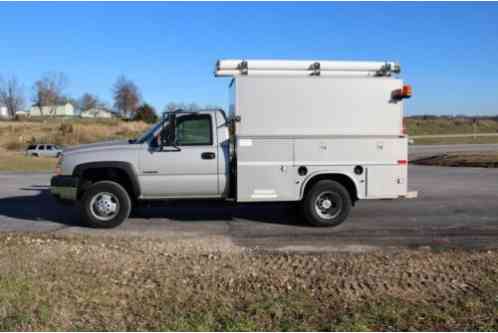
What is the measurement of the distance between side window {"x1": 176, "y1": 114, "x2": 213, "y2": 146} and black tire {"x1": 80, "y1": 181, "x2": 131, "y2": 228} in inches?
56.2

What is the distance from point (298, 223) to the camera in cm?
831

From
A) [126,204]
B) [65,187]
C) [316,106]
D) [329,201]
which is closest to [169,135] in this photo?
[126,204]

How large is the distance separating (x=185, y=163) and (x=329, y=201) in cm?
267

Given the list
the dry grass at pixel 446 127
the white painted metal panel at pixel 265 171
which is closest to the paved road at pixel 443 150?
the white painted metal panel at pixel 265 171

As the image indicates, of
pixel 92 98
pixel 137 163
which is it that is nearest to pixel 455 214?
pixel 137 163

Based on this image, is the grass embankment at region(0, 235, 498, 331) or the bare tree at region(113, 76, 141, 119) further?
the bare tree at region(113, 76, 141, 119)

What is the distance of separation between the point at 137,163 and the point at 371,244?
415cm

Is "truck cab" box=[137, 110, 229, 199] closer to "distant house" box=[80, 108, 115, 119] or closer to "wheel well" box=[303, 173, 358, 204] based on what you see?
"wheel well" box=[303, 173, 358, 204]

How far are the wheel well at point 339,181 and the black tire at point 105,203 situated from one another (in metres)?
3.23

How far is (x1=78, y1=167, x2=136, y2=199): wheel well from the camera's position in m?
7.80

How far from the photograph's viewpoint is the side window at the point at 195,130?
7754 mm

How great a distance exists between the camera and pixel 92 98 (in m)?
99.2

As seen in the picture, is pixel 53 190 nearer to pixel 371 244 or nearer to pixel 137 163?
pixel 137 163

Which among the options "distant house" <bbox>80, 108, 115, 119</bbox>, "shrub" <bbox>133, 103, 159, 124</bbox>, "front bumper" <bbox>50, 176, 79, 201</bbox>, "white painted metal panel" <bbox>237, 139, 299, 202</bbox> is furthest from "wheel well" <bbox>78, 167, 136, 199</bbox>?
"distant house" <bbox>80, 108, 115, 119</bbox>
